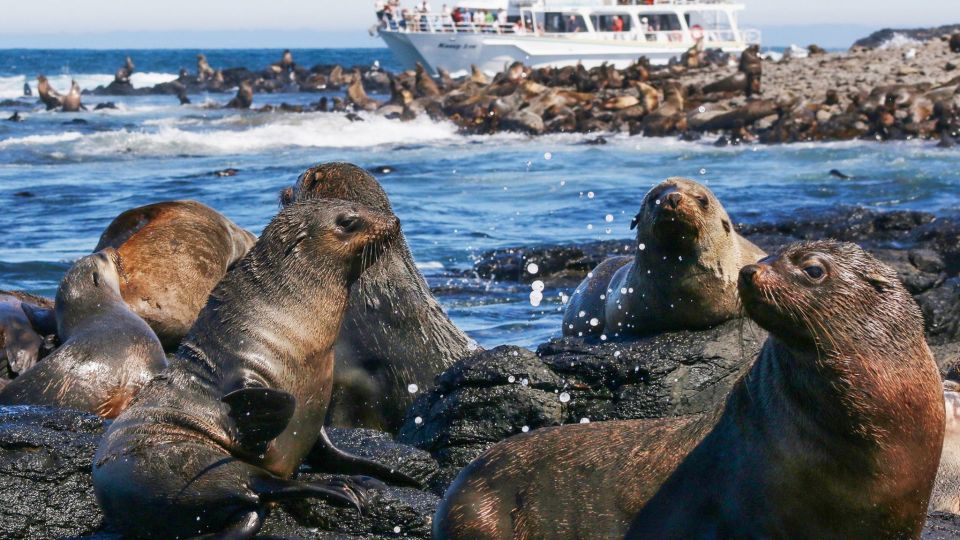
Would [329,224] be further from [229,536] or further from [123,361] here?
[123,361]

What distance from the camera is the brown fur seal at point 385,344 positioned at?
274 inches

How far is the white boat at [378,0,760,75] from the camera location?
193 feet

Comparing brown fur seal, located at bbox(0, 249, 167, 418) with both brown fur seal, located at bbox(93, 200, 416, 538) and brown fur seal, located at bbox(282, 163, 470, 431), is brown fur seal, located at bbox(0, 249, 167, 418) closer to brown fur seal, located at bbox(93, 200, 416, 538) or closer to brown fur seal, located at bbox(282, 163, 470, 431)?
brown fur seal, located at bbox(282, 163, 470, 431)

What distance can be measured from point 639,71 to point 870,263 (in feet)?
131

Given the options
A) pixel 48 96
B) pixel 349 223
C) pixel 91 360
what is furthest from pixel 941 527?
pixel 48 96

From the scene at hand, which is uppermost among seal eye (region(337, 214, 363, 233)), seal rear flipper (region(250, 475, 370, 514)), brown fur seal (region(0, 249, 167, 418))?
seal eye (region(337, 214, 363, 233))

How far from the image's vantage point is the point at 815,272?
4.11 metres

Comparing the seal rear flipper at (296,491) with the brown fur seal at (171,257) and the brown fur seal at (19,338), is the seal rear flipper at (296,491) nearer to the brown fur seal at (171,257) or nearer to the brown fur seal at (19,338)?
the brown fur seal at (19,338)

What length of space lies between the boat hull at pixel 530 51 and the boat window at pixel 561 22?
287 cm

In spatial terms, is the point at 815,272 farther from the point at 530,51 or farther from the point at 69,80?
the point at 69,80

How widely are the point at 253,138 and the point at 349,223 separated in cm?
2965

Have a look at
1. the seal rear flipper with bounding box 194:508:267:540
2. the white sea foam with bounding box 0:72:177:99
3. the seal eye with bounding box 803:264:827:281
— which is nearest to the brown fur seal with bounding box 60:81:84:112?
the white sea foam with bounding box 0:72:177:99

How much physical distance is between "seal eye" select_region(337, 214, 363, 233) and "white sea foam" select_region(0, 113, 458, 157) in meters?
25.6

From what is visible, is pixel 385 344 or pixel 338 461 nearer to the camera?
pixel 338 461
